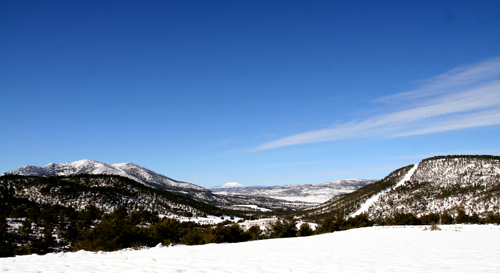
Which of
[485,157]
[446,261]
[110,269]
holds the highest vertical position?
[485,157]

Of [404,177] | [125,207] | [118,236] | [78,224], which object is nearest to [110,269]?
[118,236]

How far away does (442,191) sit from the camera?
89.3 meters

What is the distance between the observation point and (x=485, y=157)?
105 m

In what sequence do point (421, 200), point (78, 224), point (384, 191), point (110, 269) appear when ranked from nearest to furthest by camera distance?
point (110, 269)
point (78, 224)
point (421, 200)
point (384, 191)

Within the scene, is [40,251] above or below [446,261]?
below

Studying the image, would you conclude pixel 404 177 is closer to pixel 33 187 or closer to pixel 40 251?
pixel 40 251

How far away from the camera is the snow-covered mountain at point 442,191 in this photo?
224 feet

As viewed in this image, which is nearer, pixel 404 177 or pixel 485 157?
pixel 485 157

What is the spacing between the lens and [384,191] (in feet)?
405

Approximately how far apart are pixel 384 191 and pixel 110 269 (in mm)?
137222

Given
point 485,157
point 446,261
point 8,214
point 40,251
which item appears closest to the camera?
point 446,261

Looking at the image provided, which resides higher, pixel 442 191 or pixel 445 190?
pixel 445 190

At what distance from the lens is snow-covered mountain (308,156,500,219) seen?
224 ft

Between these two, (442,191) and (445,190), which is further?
(442,191)
